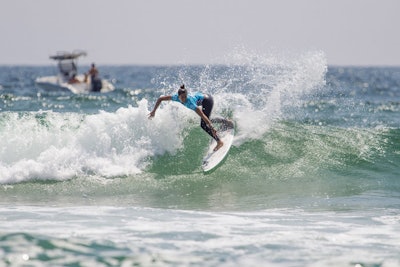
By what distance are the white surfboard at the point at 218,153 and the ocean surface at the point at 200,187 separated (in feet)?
0.79

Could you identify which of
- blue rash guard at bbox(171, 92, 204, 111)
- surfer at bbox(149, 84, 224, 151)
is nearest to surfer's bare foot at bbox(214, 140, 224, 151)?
surfer at bbox(149, 84, 224, 151)

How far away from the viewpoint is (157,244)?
872cm

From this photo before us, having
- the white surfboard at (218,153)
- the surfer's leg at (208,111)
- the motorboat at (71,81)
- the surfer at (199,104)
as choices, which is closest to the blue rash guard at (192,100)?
the surfer at (199,104)

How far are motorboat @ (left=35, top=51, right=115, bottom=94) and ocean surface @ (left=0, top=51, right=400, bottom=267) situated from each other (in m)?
20.7

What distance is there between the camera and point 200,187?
13.7 meters

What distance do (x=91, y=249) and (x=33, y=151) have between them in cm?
729

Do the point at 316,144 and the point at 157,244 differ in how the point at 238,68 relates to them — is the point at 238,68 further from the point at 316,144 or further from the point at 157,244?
the point at 157,244

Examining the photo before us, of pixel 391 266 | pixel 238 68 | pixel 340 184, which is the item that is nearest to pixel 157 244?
pixel 391 266

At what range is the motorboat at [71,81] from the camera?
39.5 meters

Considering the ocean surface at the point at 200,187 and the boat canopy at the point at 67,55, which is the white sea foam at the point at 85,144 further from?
the boat canopy at the point at 67,55

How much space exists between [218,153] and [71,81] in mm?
27494

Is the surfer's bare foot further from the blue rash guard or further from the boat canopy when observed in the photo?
the boat canopy

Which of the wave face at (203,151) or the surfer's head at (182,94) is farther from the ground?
the surfer's head at (182,94)

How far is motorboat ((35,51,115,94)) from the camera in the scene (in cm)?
3947
